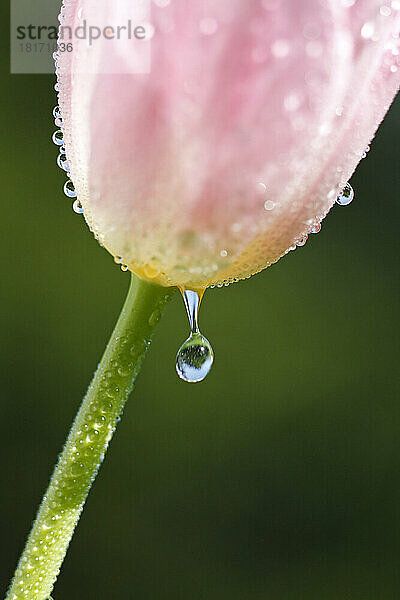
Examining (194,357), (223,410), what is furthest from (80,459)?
(223,410)

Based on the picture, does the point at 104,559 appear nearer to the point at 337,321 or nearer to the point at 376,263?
the point at 337,321

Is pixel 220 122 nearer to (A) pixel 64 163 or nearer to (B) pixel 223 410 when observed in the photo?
(A) pixel 64 163

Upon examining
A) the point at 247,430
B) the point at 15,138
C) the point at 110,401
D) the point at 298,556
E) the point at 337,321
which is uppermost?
the point at 15,138

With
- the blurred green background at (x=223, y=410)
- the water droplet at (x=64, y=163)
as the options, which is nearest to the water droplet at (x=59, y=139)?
the water droplet at (x=64, y=163)

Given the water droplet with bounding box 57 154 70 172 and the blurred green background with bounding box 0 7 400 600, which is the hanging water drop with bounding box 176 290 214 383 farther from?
the blurred green background with bounding box 0 7 400 600

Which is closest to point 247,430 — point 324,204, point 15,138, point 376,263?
point 376,263

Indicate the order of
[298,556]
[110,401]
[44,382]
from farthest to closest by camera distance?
[298,556], [44,382], [110,401]

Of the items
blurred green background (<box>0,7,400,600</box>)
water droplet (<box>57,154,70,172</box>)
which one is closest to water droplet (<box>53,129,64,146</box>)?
water droplet (<box>57,154,70,172</box>)
